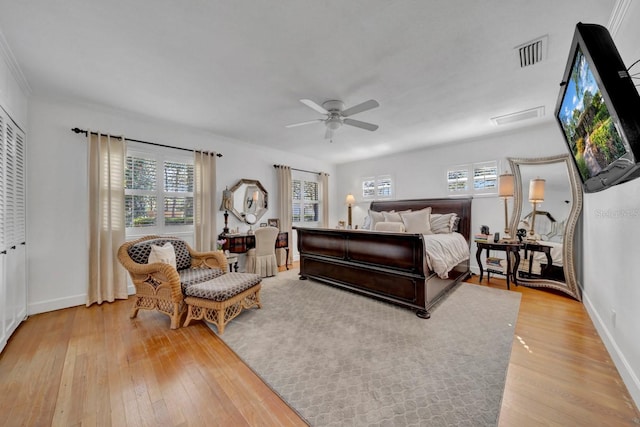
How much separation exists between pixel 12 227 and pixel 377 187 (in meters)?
6.05

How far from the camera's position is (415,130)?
4.24 meters

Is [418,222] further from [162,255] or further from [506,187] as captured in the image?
[162,255]

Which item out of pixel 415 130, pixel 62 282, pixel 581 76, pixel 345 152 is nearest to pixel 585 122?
pixel 581 76

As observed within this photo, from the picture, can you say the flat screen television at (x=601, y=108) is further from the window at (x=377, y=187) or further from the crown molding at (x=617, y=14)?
the window at (x=377, y=187)

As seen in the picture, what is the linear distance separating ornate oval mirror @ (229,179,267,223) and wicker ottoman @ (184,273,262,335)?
229cm

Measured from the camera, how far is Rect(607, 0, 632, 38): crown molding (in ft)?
5.44

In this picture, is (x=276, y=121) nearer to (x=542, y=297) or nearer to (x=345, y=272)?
(x=345, y=272)

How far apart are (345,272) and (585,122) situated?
116 inches

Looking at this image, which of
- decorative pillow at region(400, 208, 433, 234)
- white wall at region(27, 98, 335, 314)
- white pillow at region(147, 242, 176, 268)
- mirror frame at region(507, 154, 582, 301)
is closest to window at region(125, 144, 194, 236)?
white wall at region(27, 98, 335, 314)

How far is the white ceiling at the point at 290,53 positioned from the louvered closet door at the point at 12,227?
75 centimetres

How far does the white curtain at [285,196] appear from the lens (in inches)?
219

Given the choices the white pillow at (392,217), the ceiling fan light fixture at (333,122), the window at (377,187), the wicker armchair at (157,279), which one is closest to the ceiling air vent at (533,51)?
the ceiling fan light fixture at (333,122)

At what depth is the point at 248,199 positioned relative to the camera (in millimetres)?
5039

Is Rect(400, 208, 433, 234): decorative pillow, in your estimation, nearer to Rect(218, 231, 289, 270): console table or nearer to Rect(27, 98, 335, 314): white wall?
Rect(218, 231, 289, 270): console table
